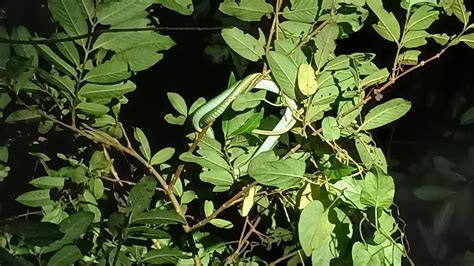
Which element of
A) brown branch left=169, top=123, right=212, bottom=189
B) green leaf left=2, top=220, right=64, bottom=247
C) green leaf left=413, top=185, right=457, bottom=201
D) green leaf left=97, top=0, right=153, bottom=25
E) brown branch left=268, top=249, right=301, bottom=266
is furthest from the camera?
green leaf left=413, top=185, right=457, bottom=201

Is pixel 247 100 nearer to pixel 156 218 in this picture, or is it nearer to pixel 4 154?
pixel 156 218

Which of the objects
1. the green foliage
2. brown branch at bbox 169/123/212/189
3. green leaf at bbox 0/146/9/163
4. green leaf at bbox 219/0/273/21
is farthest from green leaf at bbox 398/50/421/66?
green leaf at bbox 0/146/9/163

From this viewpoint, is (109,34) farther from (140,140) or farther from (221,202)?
(221,202)

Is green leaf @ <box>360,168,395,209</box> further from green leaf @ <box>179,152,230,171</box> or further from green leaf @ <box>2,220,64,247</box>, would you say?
green leaf @ <box>2,220,64,247</box>

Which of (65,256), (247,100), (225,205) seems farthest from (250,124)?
(65,256)

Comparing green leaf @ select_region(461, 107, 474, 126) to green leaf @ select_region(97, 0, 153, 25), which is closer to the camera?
green leaf @ select_region(97, 0, 153, 25)

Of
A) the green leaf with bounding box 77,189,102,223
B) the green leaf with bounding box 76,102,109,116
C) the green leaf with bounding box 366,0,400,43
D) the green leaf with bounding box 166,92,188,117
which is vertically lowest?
the green leaf with bounding box 77,189,102,223
